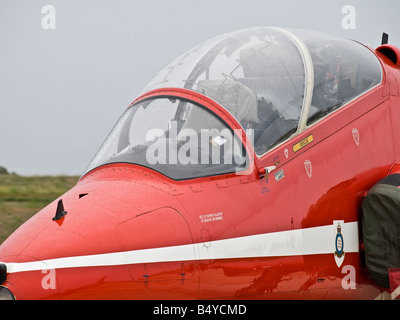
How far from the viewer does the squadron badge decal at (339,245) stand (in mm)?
6047

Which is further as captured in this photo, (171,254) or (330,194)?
(330,194)

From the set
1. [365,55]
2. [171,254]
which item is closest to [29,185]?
[365,55]

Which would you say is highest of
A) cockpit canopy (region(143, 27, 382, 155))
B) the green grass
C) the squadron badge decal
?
cockpit canopy (region(143, 27, 382, 155))

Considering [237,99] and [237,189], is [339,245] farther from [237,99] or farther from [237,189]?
[237,99]

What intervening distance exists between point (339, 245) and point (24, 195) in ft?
50.7

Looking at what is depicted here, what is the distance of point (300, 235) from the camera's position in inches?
226

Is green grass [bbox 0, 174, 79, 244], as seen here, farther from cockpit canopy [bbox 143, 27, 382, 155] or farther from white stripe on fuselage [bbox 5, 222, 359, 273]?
white stripe on fuselage [bbox 5, 222, 359, 273]

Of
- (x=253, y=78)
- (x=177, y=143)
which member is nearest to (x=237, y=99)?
(x=253, y=78)

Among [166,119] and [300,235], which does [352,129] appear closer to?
[300,235]

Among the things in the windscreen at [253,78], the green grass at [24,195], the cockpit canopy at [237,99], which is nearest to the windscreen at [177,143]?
the cockpit canopy at [237,99]

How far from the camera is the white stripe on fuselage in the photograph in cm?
457

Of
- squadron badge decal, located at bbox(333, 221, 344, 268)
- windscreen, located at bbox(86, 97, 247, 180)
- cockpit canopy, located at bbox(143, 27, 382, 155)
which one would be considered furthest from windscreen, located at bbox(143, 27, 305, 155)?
squadron badge decal, located at bbox(333, 221, 344, 268)

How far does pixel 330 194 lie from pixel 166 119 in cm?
166

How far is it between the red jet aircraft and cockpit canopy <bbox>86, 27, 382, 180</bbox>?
0.05ft
